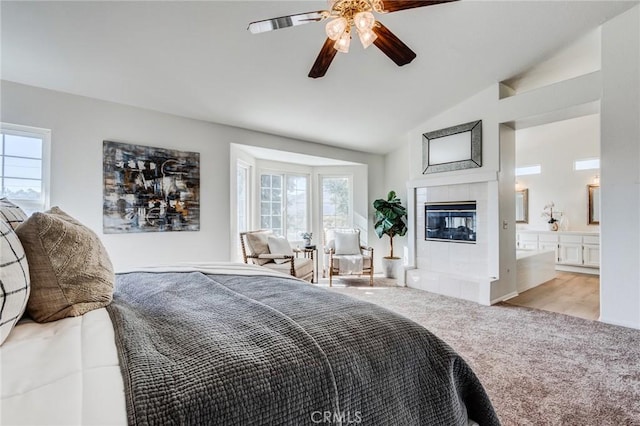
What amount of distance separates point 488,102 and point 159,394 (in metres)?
4.55

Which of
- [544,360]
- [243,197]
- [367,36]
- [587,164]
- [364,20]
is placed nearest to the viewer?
[364,20]

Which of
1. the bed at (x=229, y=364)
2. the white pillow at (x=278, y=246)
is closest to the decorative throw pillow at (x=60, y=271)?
the bed at (x=229, y=364)

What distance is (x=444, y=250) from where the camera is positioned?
4.45m

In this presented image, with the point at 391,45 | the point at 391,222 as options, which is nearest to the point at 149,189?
the point at 391,45

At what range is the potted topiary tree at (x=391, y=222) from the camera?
5195mm

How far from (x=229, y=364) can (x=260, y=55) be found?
2.83 meters

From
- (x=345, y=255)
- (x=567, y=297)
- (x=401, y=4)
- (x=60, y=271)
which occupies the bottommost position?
(x=567, y=297)

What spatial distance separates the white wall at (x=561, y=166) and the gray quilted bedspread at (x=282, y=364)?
6.36 meters

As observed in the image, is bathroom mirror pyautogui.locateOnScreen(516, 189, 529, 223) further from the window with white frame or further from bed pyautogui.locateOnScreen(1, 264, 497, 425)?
bed pyautogui.locateOnScreen(1, 264, 497, 425)

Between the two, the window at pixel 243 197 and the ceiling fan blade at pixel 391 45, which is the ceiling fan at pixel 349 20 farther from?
the window at pixel 243 197

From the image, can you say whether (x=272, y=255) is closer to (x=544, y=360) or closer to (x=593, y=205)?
(x=544, y=360)

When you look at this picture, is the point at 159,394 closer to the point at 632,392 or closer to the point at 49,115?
the point at 632,392

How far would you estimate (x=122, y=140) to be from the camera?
3205 millimetres

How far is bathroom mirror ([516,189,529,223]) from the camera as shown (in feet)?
21.4
